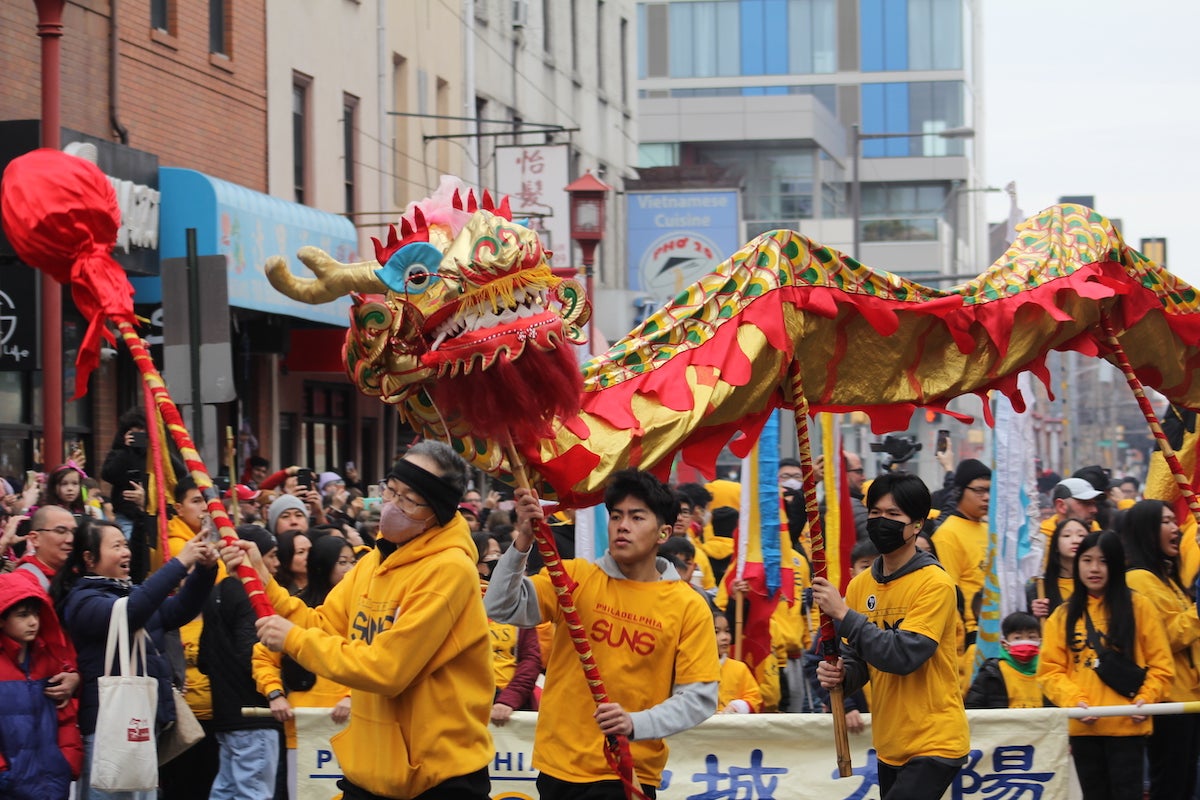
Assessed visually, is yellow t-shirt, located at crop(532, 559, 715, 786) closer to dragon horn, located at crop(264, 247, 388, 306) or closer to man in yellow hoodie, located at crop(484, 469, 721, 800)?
man in yellow hoodie, located at crop(484, 469, 721, 800)

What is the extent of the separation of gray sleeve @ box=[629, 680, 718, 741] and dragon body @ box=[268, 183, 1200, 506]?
94 centimetres

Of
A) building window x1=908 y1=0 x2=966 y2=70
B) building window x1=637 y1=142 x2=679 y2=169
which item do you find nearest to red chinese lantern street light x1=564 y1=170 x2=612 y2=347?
building window x1=637 y1=142 x2=679 y2=169

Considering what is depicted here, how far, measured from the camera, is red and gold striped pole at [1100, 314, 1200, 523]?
8828 mm

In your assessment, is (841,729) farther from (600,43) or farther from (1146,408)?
(600,43)

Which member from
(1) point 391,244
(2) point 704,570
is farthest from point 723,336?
(2) point 704,570

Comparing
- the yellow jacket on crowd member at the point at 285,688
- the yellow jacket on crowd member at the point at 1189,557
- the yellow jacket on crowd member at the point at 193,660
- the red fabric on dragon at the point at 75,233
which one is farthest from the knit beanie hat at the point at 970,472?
the red fabric on dragon at the point at 75,233

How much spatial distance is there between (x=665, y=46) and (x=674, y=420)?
6054cm

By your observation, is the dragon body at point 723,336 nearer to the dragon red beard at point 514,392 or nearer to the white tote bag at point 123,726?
the dragon red beard at point 514,392

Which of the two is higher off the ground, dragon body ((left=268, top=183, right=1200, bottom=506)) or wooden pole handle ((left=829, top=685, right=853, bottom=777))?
dragon body ((left=268, top=183, right=1200, bottom=506))

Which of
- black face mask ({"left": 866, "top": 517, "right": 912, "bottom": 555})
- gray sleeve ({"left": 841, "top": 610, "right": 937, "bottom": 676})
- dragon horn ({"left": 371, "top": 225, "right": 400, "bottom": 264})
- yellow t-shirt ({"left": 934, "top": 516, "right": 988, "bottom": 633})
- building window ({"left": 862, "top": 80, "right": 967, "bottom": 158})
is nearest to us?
dragon horn ({"left": 371, "top": 225, "right": 400, "bottom": 264})

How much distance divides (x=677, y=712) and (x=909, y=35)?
208 ft

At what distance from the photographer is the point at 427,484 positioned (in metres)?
5.90

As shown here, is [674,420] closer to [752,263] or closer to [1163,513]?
[752,263]

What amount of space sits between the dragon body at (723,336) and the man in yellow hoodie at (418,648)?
0.52 m
